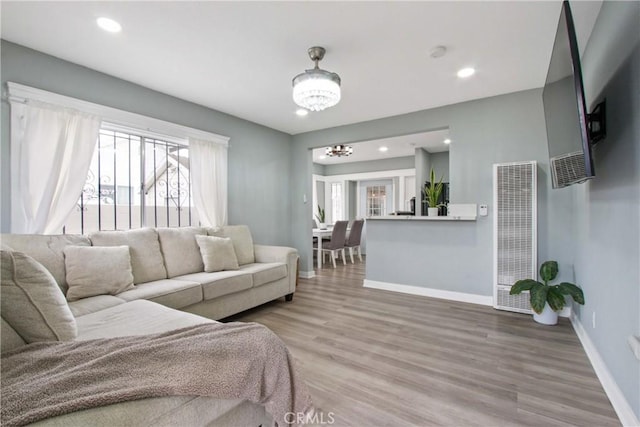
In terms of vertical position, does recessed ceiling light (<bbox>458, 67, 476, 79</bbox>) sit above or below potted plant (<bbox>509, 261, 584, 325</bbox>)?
above

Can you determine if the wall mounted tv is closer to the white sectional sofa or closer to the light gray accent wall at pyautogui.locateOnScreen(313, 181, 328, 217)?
the white sectional sofa

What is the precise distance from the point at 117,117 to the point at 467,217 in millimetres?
4069

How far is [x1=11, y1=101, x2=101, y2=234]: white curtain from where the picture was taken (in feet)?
7.66

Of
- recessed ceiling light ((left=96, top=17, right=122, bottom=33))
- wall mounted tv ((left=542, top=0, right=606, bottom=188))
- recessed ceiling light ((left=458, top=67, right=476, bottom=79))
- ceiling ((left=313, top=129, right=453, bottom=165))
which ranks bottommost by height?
wall mounted tv ((left=542, top=0, right=606, bottom=188))

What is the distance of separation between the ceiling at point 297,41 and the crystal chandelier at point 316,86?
0.26m

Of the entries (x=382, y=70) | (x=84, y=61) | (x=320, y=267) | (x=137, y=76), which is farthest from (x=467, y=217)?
(x=84, y=61)

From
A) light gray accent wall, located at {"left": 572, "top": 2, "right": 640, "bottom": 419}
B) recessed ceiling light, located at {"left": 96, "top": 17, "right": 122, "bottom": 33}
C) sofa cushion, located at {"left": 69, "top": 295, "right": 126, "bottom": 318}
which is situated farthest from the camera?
recessed ceiling light, located at {"left": 96, "top": 17, "right": 122, "bottom": 33}

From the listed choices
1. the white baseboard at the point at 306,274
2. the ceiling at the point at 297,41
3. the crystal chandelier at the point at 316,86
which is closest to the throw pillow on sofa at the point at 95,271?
the ceiling at the point at 297,41

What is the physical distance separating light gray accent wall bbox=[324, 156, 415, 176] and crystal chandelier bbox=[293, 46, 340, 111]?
17.0ft

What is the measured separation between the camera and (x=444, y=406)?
165cm

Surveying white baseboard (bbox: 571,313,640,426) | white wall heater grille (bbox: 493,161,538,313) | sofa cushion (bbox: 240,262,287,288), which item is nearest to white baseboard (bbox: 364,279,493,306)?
white wall heater grille (bbox: 493,161,538,313)

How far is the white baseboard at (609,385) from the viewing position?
1455 millimetres

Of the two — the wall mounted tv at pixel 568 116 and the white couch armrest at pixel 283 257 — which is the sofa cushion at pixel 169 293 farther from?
the wall mounted tv at pixel 568 116

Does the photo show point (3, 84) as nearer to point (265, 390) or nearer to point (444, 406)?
point (265, 390)
